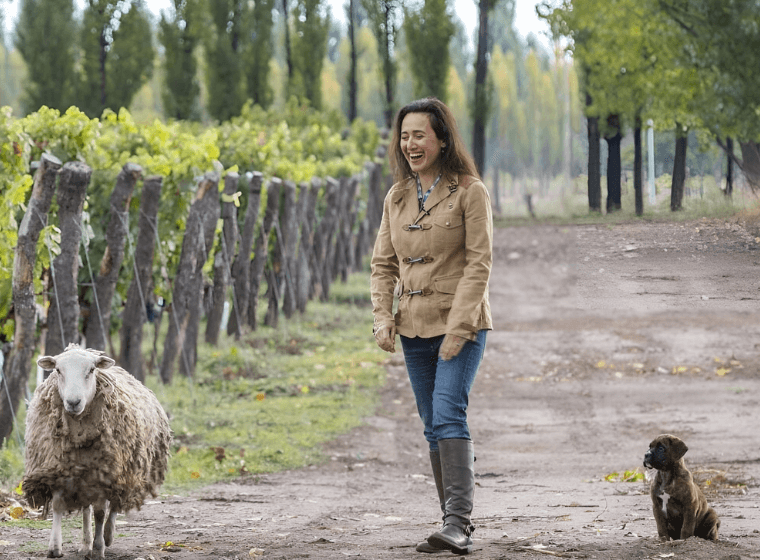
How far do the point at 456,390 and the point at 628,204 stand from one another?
7.72ft

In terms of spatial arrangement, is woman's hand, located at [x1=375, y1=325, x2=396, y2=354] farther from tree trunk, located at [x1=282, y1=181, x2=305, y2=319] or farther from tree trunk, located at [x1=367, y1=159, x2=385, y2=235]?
tree trunk, located at [x1=367, y1=159, x2=385, y2=235]

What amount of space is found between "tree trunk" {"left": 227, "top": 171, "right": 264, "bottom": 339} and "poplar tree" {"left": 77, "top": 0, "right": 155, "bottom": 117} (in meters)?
27.2

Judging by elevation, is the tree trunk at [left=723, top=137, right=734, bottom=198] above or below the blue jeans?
above

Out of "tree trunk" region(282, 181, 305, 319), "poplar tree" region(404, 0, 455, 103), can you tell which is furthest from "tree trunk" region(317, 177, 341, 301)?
"poplar tree" region(404, 0, 455, 103)

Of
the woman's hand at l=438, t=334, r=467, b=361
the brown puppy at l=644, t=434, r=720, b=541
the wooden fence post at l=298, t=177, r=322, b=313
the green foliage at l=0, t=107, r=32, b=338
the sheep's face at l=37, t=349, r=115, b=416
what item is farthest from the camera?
the wooden fence post at l=298, t=177, r=322, b=313

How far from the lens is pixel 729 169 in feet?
23.4

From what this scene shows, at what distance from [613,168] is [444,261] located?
2563 mm

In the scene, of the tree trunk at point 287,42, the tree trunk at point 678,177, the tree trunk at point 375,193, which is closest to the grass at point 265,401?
the tree trunk at point 678,177

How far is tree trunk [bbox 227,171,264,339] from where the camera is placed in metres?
16.0

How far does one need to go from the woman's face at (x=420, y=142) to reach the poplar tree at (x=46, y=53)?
38.0m

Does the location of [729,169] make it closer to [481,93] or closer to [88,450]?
[88,450]

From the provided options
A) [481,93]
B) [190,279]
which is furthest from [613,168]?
[481,93]

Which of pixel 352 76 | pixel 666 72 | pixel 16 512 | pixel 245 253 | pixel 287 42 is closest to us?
pixel 16 512

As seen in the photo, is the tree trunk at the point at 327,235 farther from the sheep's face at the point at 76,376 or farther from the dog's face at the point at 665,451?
the dog's face at the point at 665,451
